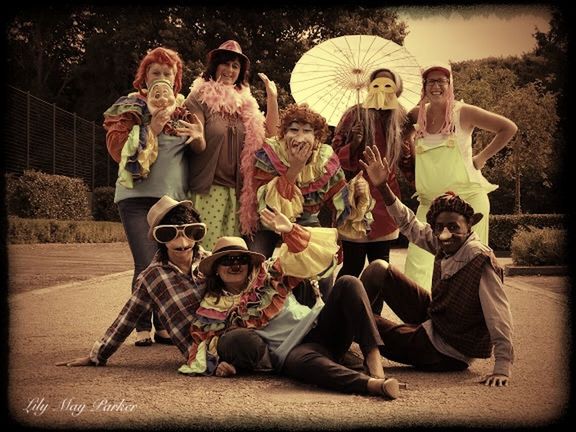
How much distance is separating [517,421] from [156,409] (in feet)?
5.40

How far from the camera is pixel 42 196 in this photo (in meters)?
13.8

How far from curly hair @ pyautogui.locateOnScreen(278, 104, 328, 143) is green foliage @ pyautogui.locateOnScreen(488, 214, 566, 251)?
1165 cm

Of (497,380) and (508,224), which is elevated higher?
(508,224)

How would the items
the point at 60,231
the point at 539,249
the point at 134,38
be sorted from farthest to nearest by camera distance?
1. the point at 60,231
2. the point at 539,249
3. the point at 134,38

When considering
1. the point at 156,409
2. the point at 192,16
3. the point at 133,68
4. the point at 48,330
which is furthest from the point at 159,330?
the point at 133,68

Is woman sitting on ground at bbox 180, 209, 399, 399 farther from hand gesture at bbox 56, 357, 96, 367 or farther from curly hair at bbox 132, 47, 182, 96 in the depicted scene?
curly hair at bbox 132, 47, 182, 96

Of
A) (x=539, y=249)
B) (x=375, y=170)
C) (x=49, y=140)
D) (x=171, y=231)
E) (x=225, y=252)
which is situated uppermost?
(x=49, y=140)

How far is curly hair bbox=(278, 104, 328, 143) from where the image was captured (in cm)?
461

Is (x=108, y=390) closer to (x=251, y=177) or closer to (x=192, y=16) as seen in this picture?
(x=251, y=177)

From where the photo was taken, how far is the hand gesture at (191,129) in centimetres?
496

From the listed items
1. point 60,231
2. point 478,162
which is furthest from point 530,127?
point 478,162

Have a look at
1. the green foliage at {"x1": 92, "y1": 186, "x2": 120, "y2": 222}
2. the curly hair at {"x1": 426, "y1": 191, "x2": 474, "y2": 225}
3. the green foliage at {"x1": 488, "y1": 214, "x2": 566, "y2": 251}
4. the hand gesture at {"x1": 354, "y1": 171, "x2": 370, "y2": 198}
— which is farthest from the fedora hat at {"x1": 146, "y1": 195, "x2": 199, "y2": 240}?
the green foliage at {"x1": 92, "y1": 186, "x2": 120, "y2": 222}

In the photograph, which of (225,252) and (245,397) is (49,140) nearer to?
(225,252)

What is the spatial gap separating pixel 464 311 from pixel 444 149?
1.31 m
